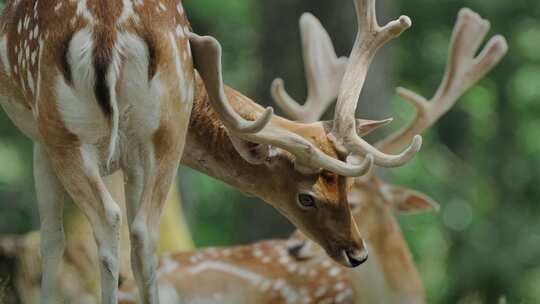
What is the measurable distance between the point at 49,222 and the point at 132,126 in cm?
63

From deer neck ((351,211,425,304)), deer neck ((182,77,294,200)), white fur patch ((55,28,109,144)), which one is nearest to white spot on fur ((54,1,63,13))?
white fur patch ((55,28,109,144))

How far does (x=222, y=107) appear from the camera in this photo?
407 centimetres

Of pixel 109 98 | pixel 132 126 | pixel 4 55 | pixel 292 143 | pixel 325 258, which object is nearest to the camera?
pixel 109 98

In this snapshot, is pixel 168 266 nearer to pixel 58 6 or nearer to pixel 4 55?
pixel 4 55

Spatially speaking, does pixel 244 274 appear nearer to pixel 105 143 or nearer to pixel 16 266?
pixel 16 266

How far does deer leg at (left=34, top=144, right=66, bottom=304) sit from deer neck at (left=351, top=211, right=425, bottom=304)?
2217mm

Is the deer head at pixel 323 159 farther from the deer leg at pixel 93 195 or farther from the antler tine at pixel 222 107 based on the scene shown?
the deer leg at pixel 93 195

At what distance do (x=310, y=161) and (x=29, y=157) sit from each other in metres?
10.1

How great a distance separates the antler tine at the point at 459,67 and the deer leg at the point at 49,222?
2.07 m

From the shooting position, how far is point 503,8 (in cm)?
1467

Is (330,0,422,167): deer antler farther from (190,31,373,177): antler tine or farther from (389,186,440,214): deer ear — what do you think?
(389,186,440,214): deer ear

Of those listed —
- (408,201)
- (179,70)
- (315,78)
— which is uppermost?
(179,70)

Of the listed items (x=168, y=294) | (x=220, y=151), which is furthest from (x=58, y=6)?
(x=168, y=294)

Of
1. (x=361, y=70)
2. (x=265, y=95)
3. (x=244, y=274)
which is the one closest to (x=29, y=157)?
(x=265, y=95)
